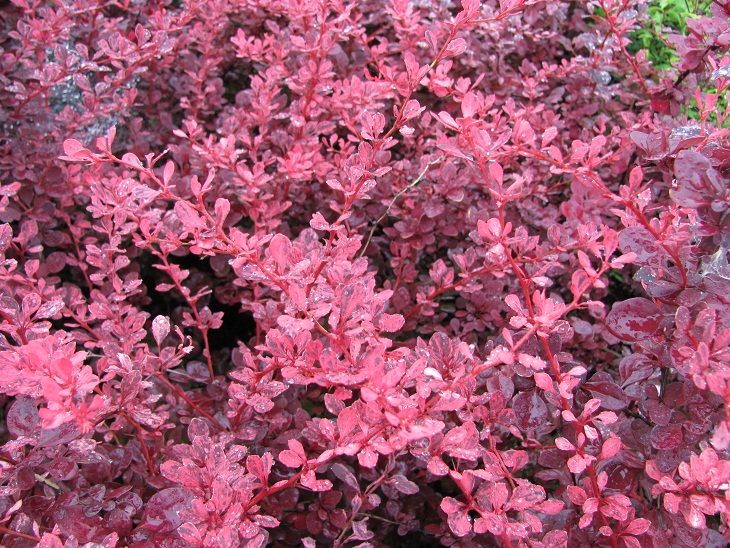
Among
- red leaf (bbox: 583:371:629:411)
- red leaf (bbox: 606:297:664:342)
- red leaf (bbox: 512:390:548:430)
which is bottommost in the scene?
red leaf (bbox: 512:390:548:430)

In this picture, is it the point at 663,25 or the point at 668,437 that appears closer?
the point at 668,437

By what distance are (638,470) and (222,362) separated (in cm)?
127

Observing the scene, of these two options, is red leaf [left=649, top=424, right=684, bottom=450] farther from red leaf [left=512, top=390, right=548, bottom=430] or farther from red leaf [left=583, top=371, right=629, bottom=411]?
red leaf [left=512, top=390, right=548, bottom=430]

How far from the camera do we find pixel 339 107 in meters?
1.68

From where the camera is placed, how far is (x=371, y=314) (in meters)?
1.08

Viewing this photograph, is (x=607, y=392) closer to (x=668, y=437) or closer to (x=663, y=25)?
(x=668, y=437)

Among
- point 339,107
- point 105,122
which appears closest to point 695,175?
point 339,107

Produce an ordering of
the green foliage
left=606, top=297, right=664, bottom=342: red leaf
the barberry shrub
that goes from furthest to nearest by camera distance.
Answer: the green foliage < left=606, top=297, right=664, bottom=342: red leaf < the barberry shrub

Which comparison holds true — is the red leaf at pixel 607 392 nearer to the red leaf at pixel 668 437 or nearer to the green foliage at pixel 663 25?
the red leaf at pixel 668 437

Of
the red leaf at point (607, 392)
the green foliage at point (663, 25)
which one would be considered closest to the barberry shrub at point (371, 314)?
the red leaf at point (607, 392)

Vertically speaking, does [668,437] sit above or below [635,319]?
below

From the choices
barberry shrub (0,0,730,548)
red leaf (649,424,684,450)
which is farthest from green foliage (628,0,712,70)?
red leaf (649,424,684,450)

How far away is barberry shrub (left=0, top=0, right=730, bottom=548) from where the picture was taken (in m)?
0.98

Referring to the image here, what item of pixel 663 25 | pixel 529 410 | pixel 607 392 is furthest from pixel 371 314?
pixel 663 25
